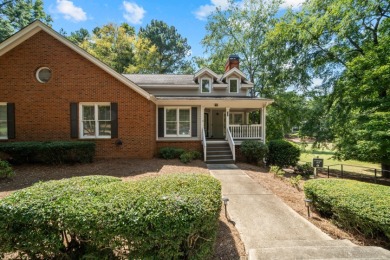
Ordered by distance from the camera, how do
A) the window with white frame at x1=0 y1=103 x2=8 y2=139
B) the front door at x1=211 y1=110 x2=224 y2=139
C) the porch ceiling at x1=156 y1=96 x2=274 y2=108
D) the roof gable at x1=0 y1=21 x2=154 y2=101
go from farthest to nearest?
the front door at x1=211 y1=110 x2=224 y2=139 → the porch ceiling at x1=156 y1=96 x2=274 y2=108 → the window with white frame at x1=0 y1=103 x2=8 y2=139 → the roof gable at x1=0 y1=21 x2=154 y2=101

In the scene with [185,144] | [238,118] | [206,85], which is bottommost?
[185,144]

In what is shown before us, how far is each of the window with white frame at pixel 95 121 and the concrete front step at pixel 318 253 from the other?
985cm

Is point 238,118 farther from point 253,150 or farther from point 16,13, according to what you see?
point 16,13

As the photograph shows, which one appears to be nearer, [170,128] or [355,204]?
[355,204]

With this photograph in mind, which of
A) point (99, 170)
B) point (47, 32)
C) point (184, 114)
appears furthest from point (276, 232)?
point (47, 32)

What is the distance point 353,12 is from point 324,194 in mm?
13678

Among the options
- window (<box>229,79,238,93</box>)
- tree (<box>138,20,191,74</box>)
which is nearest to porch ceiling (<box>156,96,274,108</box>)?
window (<box>229,79,238,93</box>)

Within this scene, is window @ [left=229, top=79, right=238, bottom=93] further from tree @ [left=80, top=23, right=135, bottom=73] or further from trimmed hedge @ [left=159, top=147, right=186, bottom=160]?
tree @ [left=80, top=23, right=135, bottom=73]

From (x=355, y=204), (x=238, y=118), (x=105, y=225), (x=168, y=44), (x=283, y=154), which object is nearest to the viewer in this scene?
(x=105, y=225)

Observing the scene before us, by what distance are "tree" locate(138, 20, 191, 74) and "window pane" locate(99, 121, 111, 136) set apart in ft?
91.3

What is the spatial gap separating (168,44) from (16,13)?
21.9 meters

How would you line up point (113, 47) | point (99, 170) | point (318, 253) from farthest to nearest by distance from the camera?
1. point (113, 47)
2. point (99, 170)
3. point (318, 253)

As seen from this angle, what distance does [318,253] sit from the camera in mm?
3344

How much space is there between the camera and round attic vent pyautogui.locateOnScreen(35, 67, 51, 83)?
35.0ft
